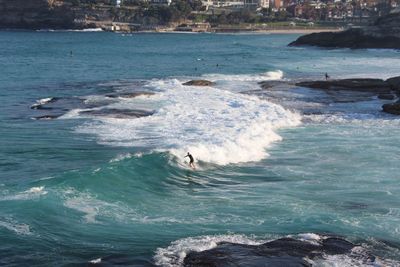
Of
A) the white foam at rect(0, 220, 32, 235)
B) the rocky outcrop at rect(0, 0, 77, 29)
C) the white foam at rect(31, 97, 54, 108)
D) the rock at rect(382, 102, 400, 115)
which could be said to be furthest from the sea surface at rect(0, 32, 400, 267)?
the rocky outcrop at rect(0, 0, 77, 29)

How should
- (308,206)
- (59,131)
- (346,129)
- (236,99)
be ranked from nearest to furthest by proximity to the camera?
(308,206), (59,131), (346,129), (236,99)

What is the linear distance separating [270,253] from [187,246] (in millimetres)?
1958

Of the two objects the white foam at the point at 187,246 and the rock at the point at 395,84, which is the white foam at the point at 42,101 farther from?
the white foam at the point at 187,246

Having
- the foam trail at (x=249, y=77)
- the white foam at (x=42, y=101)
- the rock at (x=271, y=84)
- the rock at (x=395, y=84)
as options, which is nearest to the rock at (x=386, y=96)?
the rock at (x=395, y=84)

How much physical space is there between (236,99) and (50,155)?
17.8 m

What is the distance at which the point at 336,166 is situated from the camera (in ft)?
80.7

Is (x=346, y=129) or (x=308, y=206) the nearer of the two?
(x=308, y=206)

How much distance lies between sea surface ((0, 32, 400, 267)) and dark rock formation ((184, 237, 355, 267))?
1.50 ft

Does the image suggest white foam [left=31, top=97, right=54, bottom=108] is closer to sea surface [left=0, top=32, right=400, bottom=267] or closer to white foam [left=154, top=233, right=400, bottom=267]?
sea surface [left=0, top=32, right=400, bottom=267]

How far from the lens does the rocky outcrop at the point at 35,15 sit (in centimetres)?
17212

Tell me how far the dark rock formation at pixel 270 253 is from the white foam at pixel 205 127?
9.39m

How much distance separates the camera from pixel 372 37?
3994 inches

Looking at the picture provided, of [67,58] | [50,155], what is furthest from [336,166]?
[67,58]

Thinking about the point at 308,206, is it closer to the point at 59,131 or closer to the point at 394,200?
the point at 394,200
